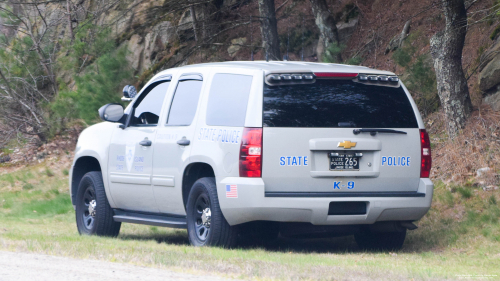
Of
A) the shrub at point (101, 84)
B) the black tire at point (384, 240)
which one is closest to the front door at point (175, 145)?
the black tire at point (384, 240)

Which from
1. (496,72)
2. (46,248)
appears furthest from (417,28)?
(46,248)

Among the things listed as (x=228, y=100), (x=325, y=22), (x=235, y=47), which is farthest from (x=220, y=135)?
(x=235, y=47)

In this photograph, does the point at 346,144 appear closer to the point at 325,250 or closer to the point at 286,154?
the point at 286,154

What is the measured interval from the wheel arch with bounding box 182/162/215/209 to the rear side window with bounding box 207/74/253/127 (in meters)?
0.51

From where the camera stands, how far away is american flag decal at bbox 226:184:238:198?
21.3ft

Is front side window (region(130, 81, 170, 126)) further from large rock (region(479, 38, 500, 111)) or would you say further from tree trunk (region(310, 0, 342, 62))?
tree trunk (region(310, 0, 342, 62))

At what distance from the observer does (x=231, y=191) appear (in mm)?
6520

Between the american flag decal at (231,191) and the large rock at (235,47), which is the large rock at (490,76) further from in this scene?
the large rock at (235,47)

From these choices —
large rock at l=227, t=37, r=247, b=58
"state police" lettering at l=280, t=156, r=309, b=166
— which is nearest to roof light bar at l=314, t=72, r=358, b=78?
"state police" lettering at l=280, t=156, r=309, b=166

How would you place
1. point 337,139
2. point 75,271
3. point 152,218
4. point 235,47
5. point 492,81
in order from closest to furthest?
point 75,271 → point 337,139 → point 152,218 → point 492,81 → point 235,47

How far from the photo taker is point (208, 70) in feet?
24.2

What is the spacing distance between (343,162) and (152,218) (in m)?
2.45

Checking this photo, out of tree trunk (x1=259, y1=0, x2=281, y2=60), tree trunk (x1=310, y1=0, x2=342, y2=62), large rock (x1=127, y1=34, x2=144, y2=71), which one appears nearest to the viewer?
tree trunk (x1=259, y1=0, x2=281, y2=60)

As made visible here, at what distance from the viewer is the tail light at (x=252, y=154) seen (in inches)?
253
